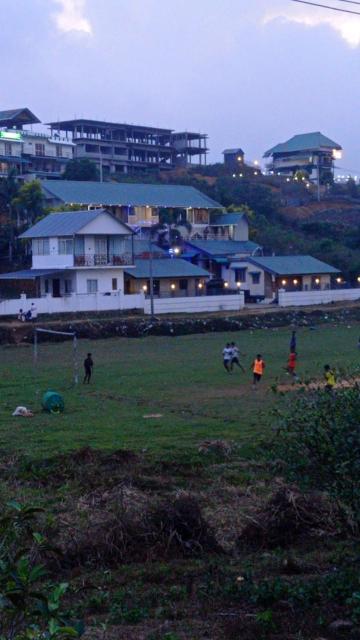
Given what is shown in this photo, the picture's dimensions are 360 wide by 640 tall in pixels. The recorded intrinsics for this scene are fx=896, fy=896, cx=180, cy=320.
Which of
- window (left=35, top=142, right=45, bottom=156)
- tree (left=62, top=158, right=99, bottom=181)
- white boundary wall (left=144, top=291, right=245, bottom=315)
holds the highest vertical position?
window (left=35, top=142, right=45, bottom=156)

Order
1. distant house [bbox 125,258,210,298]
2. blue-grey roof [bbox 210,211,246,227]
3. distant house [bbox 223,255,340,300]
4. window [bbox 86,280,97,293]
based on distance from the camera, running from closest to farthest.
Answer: window [bbox 86,280,97,293] < distant house [bbox 125,258,210,298] < distant house [bbox 223,255,340,300] < blue-grey roof [bbox 210,211,246,227]

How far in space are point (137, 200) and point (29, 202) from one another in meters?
12.8

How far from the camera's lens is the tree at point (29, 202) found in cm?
7612

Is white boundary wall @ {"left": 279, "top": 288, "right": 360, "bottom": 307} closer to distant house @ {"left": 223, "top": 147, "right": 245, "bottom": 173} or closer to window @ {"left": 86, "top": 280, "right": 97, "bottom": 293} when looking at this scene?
window @ {"left": 86, "top": 280, "right": 97, "bottom": 293}

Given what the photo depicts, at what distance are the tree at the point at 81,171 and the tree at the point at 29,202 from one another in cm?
2172

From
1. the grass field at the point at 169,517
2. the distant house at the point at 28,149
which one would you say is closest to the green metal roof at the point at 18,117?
the distant house at the point at 28,149

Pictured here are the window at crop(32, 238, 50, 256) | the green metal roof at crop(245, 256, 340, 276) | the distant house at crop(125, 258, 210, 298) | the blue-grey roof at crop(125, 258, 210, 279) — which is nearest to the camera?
the window at crop(32, 238, 50, 256)

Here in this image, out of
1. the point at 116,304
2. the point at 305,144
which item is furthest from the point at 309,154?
the point at 116,304

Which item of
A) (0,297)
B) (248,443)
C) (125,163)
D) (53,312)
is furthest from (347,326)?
(125,163)

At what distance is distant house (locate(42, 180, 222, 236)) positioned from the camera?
270 feet

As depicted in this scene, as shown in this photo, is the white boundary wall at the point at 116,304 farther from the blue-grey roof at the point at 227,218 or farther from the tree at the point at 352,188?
the tree at the point at 352,188

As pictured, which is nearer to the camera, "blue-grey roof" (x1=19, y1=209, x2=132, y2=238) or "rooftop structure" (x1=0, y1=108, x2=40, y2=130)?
"blue-grey roof" (x1=19, y1=209, x2=132, y2=238)

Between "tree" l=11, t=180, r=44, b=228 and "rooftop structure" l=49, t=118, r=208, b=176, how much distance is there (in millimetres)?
36636

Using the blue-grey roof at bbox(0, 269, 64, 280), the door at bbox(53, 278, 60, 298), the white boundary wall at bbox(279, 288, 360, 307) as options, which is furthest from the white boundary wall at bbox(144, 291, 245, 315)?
the blue-grey roof at bbox(0, 269, 64, 280)
